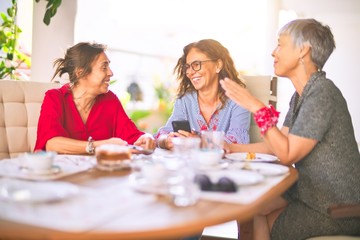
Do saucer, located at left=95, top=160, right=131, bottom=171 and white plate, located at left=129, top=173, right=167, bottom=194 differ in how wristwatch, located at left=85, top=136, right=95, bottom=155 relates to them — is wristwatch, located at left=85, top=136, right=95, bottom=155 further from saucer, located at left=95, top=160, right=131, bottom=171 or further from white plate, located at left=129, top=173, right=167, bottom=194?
white plate, located at left=129, top=173, right=167, bottom=194

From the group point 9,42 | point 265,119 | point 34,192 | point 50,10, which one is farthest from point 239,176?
point 9,42

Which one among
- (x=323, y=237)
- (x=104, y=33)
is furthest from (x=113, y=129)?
(x=104, y=33)

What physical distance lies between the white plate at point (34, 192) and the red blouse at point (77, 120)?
2.86ft

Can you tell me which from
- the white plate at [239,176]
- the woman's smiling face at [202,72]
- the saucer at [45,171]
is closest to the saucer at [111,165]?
the saucer at [45,171]

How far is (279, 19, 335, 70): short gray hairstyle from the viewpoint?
179 centimetres

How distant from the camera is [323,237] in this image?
1632mm

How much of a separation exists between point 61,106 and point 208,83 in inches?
34.8

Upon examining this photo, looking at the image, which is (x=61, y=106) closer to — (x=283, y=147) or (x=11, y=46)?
(x=283, y=147)

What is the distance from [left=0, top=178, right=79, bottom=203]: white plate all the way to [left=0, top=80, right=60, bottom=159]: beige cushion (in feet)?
4.00

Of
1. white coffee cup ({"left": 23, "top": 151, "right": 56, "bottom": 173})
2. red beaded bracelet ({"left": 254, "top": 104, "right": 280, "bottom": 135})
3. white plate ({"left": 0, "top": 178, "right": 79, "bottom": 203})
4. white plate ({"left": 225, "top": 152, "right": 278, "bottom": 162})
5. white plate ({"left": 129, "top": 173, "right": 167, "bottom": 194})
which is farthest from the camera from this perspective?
white plate ({"left": 225, "top": 152, "right": 278, "bottom": 162})

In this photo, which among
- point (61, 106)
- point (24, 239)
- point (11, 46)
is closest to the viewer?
point (24, 239)

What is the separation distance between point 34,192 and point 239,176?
60 centimetres

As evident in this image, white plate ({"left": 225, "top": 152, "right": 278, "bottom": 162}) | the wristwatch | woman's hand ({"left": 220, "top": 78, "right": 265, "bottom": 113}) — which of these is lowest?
the wristwatch

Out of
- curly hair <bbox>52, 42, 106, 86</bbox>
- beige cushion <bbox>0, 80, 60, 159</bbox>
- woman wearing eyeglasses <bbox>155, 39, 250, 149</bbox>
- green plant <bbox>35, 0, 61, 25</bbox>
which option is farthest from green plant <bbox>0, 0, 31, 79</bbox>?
woman wearing eyeglasses <bbox>155, 39, 250, 149</bbox>
